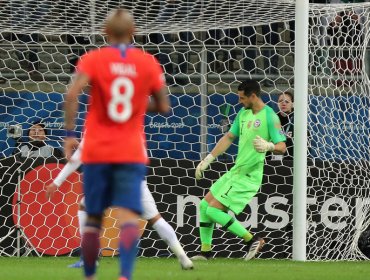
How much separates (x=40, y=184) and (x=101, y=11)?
85.6 inches

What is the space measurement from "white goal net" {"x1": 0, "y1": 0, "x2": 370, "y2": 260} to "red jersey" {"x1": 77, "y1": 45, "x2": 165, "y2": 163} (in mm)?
6176

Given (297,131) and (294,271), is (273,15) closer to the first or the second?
(297,131)

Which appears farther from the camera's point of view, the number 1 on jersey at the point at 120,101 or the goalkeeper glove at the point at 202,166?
the goalkeeper glove at the point at 202,166

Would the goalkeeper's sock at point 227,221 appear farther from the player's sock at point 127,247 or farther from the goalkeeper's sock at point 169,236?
the player's sock at point 127,247

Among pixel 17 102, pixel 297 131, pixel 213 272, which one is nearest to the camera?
pixel 213 272

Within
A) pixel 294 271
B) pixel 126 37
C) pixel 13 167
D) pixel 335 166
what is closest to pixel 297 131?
pixel 335 166

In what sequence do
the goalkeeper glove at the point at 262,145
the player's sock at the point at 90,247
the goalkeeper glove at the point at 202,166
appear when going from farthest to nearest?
the goalkeeper glove at the point at 202,166, the goalkeeper glove at the point at 262,145, the player's sock at the point at 90,247

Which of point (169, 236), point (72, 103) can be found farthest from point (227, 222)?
point (72, 103)

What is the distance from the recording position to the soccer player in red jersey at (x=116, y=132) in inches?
251

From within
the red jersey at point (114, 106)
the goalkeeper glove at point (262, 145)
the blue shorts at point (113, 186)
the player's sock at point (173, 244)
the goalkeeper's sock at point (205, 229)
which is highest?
the red jersey at point (114, 106)

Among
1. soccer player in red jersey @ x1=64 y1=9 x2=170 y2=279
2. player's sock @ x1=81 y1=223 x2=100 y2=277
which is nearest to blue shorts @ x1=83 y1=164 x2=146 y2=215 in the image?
soccer player in red jersey @ x1=64 y1=9 x2=170 y2=279

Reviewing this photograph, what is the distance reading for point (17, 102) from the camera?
1365 cm

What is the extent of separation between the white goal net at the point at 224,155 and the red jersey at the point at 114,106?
6176 mm

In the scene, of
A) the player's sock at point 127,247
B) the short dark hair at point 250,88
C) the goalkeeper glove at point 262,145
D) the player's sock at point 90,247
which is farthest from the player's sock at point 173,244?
the player's sock at point 127,247
